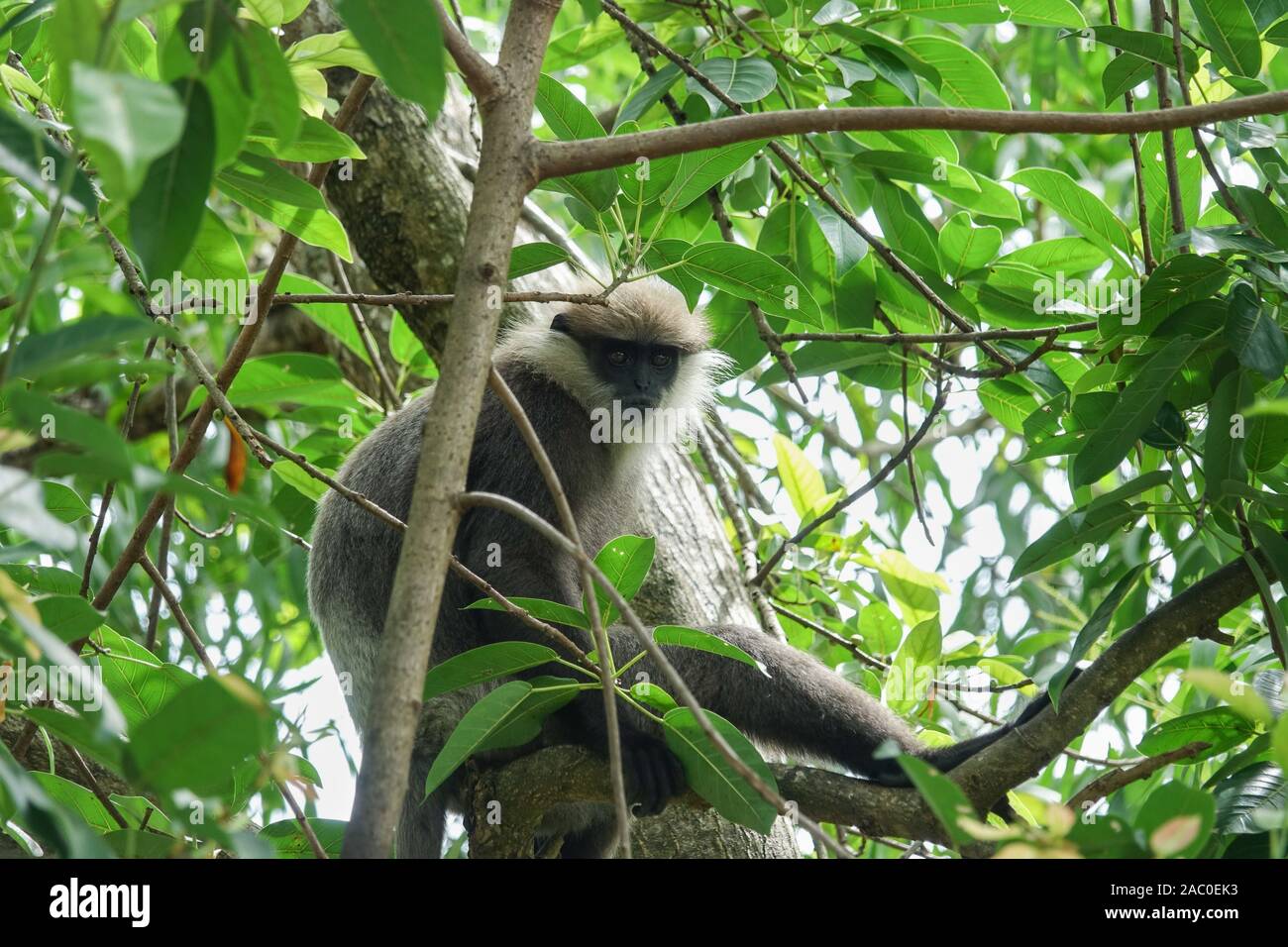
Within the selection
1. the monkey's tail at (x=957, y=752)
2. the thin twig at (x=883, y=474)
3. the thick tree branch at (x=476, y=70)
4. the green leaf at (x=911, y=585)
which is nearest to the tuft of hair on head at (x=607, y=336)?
the thin twig at (x=883, y=474)

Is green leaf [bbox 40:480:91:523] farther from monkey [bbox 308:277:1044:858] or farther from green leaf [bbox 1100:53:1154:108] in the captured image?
green leaf [bbox 1100:53:1154:108]

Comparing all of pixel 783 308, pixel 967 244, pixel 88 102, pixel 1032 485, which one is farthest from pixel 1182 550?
pixel 1032 485

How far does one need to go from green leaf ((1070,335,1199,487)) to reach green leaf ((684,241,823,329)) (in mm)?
757

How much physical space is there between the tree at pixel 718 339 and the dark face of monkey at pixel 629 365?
13.6 inches

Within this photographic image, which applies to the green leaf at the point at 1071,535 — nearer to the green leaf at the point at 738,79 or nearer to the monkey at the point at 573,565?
the monkey at the point at 573,565

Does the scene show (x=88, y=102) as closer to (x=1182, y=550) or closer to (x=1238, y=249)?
(x=1238, y=249)

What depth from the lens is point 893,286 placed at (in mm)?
3838

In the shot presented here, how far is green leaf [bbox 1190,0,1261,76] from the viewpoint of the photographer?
2.88 meters

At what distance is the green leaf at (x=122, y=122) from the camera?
3.37ft

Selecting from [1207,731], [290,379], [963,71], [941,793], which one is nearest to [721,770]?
[941,793]

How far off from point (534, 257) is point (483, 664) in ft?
3.22

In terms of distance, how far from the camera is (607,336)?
186 inches

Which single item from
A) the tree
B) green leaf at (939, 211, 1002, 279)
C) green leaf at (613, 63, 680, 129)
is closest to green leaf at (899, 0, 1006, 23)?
the tree
